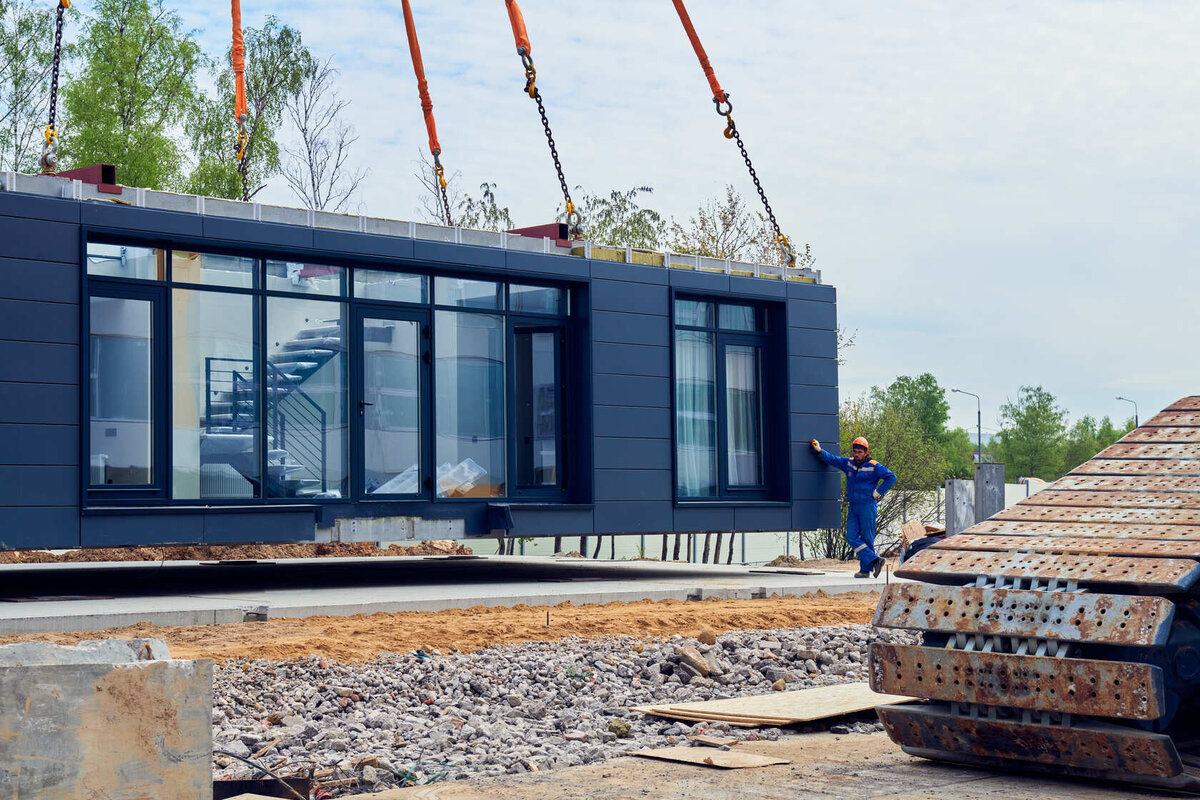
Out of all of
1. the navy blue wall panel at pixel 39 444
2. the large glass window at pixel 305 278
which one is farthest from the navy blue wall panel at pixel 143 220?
the navy blue wall panel at pixel 39 444

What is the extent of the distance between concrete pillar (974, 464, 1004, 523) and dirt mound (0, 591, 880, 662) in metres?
2.71

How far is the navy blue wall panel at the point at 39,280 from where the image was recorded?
14383 mm

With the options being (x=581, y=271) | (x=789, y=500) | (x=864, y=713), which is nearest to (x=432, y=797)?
(x=864, y=713)

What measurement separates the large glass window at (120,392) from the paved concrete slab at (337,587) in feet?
4.78

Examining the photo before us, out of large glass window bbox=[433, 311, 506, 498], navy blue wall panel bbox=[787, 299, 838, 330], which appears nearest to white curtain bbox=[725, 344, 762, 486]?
navy blue wall panel bbox=[787, 299, 838, 330]

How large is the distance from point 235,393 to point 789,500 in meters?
9.04

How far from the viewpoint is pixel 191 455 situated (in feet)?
51.1

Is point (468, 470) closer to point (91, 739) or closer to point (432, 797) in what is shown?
point (432, 797)

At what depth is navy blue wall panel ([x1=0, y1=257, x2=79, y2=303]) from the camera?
14.4m

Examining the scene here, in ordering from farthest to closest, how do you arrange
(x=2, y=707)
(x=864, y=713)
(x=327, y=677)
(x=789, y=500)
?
(x=789, y=500) < (x=327, y=677) < (x=864, y=713) < (x=2, y=707)

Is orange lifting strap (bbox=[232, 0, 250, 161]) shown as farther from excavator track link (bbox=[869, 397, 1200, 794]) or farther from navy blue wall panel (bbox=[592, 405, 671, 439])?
excavator track link (bbox=[869, 397, 1200, 794])

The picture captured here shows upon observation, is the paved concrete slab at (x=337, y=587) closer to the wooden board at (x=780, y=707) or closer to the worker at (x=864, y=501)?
the worker at (x=864, y=501)

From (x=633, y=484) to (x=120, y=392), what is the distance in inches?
288

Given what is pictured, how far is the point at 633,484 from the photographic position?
19.3 m
